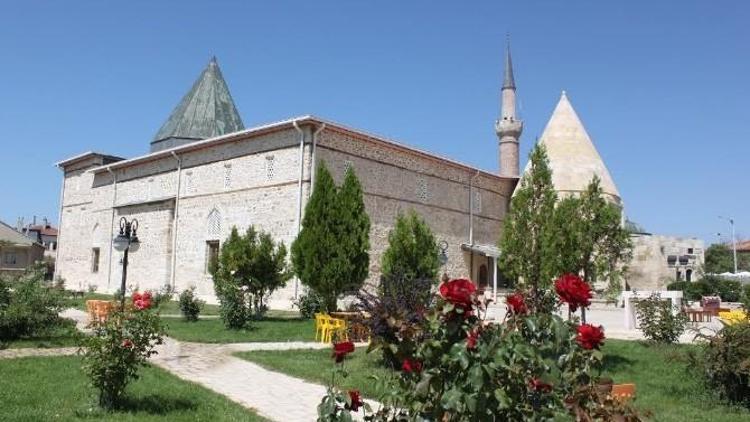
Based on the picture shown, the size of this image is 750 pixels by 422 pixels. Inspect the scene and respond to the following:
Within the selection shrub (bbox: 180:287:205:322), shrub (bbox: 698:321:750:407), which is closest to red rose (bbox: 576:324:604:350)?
shrub (bbox: 698:321:750:407)

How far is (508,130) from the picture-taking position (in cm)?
3409

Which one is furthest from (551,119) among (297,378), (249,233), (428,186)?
(297,378)

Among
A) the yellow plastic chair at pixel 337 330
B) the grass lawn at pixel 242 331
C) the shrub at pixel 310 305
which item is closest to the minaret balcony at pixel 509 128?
the shrub at pixel 310 305

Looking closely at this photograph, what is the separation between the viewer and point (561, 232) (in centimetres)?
976

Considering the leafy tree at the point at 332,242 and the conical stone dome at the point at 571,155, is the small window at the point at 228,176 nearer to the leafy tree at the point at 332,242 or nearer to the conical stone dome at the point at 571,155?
the leafy tree at the point at 332,242

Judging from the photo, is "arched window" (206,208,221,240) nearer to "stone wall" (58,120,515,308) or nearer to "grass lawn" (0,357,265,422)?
"stone wall" (58,120,515,308)

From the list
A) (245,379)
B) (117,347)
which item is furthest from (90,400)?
(245,379)

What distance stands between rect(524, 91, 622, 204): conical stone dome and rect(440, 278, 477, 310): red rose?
24.9m

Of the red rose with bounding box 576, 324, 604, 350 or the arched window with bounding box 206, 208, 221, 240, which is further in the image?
the arched window with bounding box 206, 208, 221, 240

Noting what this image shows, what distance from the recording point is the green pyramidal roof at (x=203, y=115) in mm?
30562

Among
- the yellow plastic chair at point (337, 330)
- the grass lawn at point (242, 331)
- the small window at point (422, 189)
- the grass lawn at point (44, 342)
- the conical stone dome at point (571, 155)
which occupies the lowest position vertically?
the grass lawn at point (44, 342)

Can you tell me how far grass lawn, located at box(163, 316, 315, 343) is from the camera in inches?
455

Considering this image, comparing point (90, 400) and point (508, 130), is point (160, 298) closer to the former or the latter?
point (90, 400)

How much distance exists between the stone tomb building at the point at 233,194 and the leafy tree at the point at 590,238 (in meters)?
10.7
